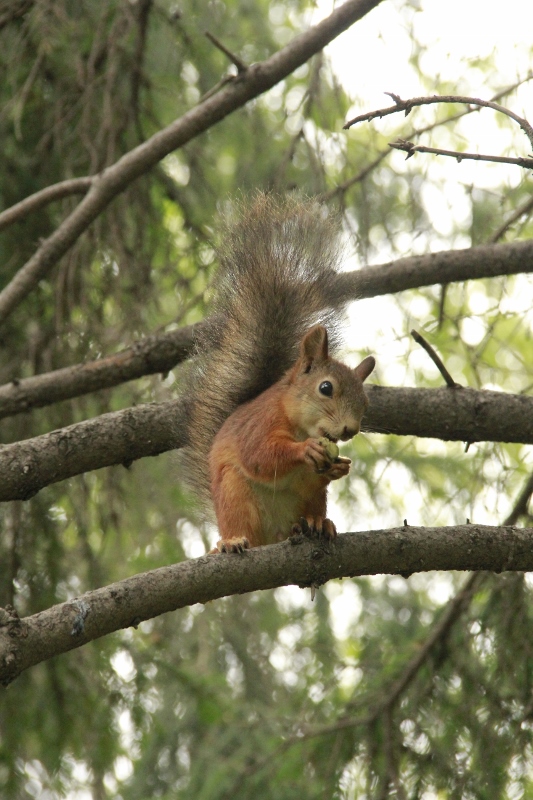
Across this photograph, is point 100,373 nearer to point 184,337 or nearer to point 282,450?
point 184,337

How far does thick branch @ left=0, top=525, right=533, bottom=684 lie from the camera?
69.0 inches

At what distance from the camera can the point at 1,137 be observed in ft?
11.4

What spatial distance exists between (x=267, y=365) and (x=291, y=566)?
92 centimetres

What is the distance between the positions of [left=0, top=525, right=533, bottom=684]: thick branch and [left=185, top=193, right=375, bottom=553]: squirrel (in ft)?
1.20

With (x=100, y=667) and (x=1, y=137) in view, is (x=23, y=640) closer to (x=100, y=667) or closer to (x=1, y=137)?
(x=100, y=667)

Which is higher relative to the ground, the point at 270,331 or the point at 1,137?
the point at 1,137

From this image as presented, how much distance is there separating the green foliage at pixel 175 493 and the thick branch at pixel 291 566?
1.87ft

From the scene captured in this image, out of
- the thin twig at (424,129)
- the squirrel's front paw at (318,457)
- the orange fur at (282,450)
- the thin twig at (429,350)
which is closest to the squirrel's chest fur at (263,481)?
the orange fur at (282,450)

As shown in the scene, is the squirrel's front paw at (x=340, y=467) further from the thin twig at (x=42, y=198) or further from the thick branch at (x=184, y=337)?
the thin twig at (x=42, y=198)

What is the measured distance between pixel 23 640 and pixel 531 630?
1.76 meters

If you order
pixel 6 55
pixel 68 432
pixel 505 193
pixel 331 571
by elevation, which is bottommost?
pixel 331 571

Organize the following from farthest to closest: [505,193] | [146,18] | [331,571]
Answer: [146,18] → [505,193] → [331,571]

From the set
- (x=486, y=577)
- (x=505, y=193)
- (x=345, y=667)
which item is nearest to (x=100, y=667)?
(x=345, y=667)

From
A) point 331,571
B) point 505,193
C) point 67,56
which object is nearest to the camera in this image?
point 331,571
